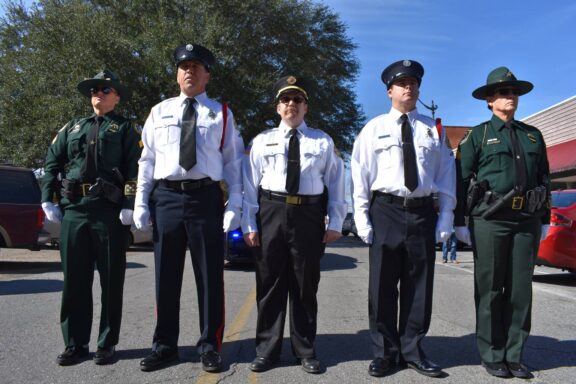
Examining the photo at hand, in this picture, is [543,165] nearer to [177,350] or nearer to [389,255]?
[389,255]

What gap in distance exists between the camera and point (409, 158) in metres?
3.83

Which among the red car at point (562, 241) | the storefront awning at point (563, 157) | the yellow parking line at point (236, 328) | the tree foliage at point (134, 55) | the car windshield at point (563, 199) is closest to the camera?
the yellow parking line at point (236, 328)

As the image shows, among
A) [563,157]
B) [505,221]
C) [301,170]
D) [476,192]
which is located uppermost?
[563,157]

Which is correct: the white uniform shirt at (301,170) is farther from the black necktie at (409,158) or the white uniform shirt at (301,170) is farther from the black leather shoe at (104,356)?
the black leather shoe at (104,356)

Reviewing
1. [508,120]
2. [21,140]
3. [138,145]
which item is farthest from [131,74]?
[508,120]

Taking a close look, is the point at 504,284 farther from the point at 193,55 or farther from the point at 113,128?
the point at 113,128

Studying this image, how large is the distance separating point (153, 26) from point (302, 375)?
59.7 feet

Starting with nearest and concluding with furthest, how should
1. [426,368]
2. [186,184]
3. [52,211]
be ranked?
[426,368] → [186,184] → [52,211]

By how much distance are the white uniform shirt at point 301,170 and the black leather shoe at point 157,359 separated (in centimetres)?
111

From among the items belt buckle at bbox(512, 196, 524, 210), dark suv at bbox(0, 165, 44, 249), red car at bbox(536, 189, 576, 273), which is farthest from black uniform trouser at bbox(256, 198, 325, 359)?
dark suv at bbox(0, 165, 44, 249)

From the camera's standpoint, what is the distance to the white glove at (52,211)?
4068 mm

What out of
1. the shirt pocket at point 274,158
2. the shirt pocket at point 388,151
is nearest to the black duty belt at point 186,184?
the shirt pocket at point 274,158

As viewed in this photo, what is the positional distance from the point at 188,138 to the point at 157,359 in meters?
1.67

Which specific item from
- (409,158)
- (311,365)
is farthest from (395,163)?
(311,365)
